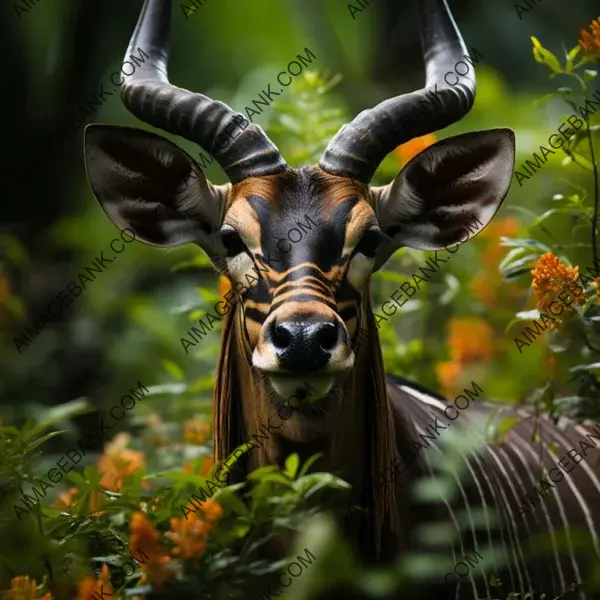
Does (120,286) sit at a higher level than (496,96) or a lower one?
lower

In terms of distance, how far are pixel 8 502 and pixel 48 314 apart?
6354mm

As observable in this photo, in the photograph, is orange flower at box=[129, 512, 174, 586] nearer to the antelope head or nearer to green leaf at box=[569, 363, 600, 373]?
the antelope head

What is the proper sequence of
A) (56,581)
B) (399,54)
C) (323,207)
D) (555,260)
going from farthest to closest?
(399,54) < (323,207) < (555,260) < (56,581)

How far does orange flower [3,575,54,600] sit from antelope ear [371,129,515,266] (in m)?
2.23

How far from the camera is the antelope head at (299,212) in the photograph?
480 centimetres

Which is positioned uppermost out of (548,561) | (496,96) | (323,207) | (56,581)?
(496,96)

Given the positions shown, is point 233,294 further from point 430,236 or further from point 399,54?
point 399,54

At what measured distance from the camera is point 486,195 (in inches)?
222

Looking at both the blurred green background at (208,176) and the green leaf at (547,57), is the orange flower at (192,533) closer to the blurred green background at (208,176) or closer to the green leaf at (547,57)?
the green leaf at (547,57)

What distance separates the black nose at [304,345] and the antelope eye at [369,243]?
0.63m

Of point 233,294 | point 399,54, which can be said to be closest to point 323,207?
point 233,294

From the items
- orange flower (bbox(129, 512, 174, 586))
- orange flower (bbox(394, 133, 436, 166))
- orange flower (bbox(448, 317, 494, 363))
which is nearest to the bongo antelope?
orange flower (bbox(129, 512, 174, 586))

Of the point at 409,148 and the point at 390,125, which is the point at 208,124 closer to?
the point at 390,125

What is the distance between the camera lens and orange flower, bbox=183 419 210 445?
6914 mm
